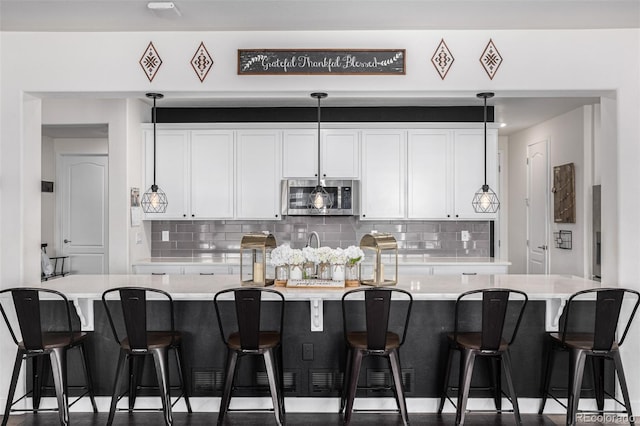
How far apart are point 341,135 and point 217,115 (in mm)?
1484

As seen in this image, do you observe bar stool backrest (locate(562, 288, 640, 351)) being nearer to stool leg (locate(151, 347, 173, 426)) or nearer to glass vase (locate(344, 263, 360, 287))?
glass vase (locate(344, 263, 360, 287))

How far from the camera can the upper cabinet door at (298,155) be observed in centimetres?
553

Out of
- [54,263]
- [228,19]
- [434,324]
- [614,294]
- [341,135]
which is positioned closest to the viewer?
[614,294]

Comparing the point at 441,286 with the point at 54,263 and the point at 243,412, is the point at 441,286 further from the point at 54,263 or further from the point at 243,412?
the point at 54,263

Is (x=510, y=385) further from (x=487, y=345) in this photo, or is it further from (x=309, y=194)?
(x=309, y=194)

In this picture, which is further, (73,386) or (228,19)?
(73,386)

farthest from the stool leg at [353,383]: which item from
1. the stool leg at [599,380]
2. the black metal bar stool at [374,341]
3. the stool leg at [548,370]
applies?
the stool leg at [599,380]

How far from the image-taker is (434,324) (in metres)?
3.49

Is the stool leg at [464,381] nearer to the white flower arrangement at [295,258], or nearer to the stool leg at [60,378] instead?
the white flower arrangement at [295,258]

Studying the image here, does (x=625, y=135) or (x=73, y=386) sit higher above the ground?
(x=625, y=135)

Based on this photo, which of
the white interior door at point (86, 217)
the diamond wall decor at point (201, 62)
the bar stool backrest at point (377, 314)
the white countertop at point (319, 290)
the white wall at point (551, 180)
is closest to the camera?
the bar stool backrest at point (377, 314)

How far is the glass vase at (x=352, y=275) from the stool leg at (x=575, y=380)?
1429 millimetres

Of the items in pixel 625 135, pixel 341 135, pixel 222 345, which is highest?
pixel 341 135

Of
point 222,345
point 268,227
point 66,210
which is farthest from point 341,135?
point 66,210
